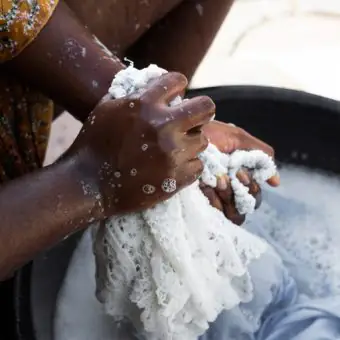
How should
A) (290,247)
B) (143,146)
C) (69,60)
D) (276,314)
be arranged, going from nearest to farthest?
(143,146) → (69,60) → (276,314) → (290,247)

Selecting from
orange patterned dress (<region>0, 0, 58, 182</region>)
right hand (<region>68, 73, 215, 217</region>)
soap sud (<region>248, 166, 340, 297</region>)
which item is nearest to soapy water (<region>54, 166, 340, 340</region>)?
soap sud (<region>248, 166, 340, 297</region>)

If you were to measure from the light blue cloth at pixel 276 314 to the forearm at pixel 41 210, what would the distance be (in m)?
0.26

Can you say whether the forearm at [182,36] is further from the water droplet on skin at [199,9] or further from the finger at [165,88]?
the finger at [165,88]

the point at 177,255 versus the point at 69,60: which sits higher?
the point at 69,60

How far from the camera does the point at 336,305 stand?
98 centimetres

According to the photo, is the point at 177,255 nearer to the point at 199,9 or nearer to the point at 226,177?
the point at 226,177

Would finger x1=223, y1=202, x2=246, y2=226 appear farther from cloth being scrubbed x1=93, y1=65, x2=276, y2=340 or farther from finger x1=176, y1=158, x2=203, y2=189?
finger x1=176, y1=158, x2=203, y2=189

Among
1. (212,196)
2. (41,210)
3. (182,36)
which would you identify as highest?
(182,36)

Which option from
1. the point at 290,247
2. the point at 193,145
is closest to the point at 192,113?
the point at 193,145

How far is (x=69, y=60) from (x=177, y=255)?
0.24 metres

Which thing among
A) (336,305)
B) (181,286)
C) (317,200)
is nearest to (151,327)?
(181,286)

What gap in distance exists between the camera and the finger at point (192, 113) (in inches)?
28.8

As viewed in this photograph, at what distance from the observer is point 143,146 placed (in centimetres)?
73

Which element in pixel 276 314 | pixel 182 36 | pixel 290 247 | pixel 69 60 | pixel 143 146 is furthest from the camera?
pixel 182 36
